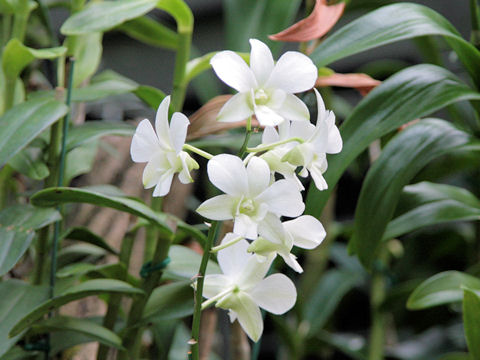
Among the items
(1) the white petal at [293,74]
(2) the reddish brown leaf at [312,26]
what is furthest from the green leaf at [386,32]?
(1) the white petal at [293,74]

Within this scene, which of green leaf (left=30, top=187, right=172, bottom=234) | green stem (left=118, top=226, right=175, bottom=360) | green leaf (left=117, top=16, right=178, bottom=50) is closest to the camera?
green leaf (left=30, top=187, right=172, bottom=234)

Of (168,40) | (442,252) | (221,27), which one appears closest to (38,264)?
(168,40)

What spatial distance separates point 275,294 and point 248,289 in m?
0.02

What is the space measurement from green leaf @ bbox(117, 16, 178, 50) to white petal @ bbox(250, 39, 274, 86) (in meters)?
0.41

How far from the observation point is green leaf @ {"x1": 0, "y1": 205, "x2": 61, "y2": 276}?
19.4 inches

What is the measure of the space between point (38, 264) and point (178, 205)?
39 centimetres

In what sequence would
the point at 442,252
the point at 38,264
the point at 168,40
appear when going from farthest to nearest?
1. the point at 442,252
2. the point at 168,40
3. the point at 38,264

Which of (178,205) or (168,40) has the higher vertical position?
(168,40)

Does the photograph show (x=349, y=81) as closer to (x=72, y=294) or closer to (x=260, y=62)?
(x=260, y=62)

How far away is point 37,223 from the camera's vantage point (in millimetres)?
521

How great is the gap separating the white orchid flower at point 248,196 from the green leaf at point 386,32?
22 centimetres

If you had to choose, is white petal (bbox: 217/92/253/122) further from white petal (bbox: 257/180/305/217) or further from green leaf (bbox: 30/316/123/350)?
green leaf (bbox: 30/316/123/350)

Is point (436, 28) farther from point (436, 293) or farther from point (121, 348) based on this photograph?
point (121, 348)

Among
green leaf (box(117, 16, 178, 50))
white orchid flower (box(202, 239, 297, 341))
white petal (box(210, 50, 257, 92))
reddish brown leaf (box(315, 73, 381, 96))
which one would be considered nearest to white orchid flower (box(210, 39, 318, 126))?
white petal (box(210, 50, 257, 92))
